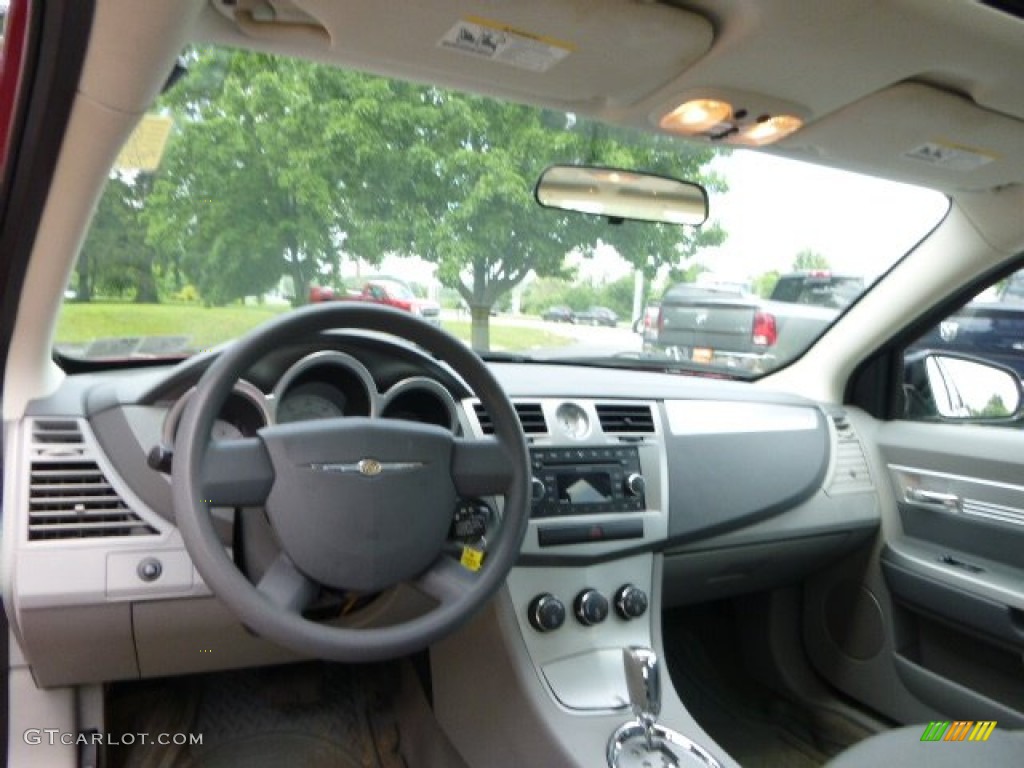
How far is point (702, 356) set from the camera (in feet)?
10.4

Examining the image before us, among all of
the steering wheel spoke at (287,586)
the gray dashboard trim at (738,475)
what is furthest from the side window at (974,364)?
the steering wheel spoke at (287,586)

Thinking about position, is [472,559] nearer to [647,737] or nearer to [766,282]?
[647,737]

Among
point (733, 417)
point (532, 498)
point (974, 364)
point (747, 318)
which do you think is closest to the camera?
point (532, 498)

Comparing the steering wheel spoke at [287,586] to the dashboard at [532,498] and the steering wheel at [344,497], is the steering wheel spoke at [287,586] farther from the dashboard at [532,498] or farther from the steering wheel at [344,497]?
the dashboard at [532,498]

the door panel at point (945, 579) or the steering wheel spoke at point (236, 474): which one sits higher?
the steering wheel spoke at point (236, 474)

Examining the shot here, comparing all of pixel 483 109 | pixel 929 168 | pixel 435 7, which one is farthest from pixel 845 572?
pixel 435 7

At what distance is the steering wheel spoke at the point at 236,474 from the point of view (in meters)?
1.46

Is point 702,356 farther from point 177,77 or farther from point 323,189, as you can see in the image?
point 177,77

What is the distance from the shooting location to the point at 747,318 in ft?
10.4

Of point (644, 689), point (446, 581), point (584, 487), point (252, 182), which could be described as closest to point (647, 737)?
point (644, 689)

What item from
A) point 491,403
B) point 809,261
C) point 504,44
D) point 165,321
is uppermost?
point 504,44

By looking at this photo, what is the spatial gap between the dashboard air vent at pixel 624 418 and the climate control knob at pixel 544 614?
1.87 feet

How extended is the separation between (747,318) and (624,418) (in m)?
0.93

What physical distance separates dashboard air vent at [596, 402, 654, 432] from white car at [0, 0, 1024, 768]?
0.01m
